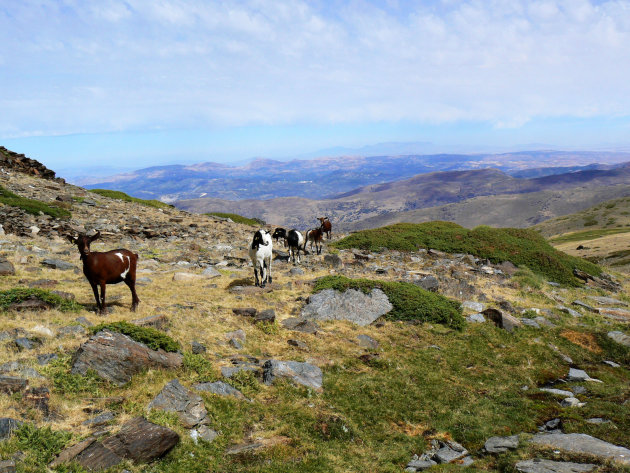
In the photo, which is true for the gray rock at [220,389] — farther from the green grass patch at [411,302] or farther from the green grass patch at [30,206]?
the green grass patch at [30,206]

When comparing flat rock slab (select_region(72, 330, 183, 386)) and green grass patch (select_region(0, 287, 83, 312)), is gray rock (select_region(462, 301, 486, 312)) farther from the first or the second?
green grass patch (select_region(0, 287, 83, 312))

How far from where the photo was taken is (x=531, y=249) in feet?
91.2

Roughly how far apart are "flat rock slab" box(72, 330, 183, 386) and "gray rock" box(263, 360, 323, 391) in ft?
7.74

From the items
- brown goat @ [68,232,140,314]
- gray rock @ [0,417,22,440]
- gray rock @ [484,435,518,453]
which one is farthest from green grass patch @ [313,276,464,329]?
gray rock @ [0,417,22,440]

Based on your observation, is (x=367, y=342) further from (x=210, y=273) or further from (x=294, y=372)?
(x=210, y=273)

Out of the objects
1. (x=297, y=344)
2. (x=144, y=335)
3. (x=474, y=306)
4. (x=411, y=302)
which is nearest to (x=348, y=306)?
(x=411, y=302)

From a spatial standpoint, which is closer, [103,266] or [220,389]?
[220,389]

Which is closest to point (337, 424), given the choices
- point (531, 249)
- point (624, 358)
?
point (624, 358)

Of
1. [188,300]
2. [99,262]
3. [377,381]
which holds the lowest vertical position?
[377,381]

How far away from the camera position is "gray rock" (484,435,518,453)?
7508 millimetres

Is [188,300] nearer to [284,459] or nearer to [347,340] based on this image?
[347,340]

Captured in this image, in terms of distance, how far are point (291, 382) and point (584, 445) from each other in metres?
6.47

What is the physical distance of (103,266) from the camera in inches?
441

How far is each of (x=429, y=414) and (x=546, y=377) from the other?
521 centimetres
